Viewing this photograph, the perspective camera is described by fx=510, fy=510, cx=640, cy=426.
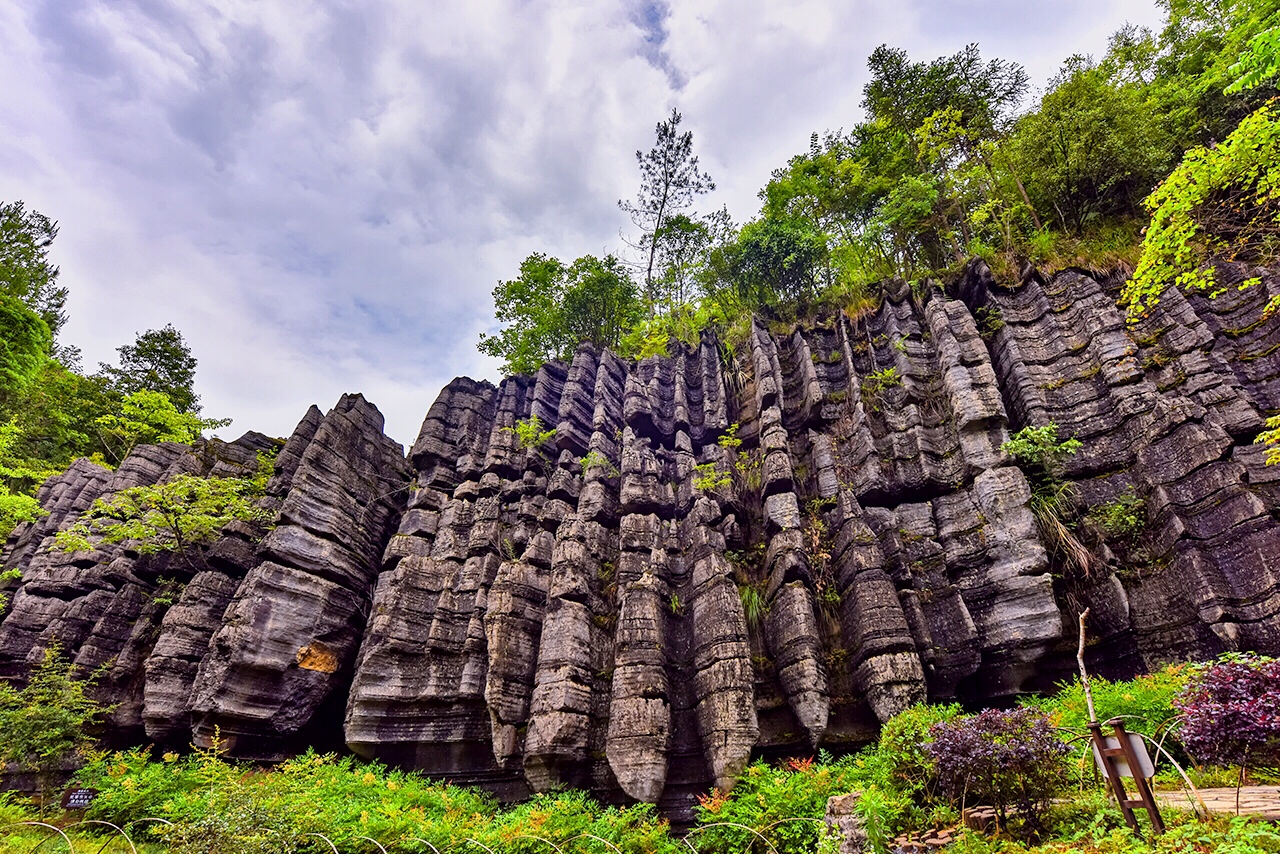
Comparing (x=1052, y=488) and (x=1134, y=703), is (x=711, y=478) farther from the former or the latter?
(x=1134, y=703)

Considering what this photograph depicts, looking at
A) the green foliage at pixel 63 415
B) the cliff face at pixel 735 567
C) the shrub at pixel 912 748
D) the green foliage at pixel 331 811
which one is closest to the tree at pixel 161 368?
the green foliage at pixel 63 415

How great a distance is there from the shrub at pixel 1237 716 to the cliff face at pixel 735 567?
358 centimetres

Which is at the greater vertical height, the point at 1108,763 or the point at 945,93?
the point at 945,93

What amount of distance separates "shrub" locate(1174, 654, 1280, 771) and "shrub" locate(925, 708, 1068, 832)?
1.31 m

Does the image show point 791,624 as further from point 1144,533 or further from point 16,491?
point 16,491

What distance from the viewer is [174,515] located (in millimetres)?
13773

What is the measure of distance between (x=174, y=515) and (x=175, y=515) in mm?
24

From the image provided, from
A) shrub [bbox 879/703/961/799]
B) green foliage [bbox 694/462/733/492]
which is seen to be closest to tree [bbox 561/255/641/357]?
green foliage [bbox 694/462/733/492]

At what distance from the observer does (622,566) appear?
39.6 feet

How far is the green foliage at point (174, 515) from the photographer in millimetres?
13516

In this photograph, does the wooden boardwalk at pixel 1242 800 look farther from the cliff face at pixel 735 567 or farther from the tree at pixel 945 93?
the tree at pixel 945 93

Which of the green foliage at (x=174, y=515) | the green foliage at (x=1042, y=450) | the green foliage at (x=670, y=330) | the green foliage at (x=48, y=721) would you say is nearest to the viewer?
the green foliage at (x=48, y=721)

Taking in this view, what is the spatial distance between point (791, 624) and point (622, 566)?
3992mm

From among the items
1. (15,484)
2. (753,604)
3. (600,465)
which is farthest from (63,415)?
(753,604)
